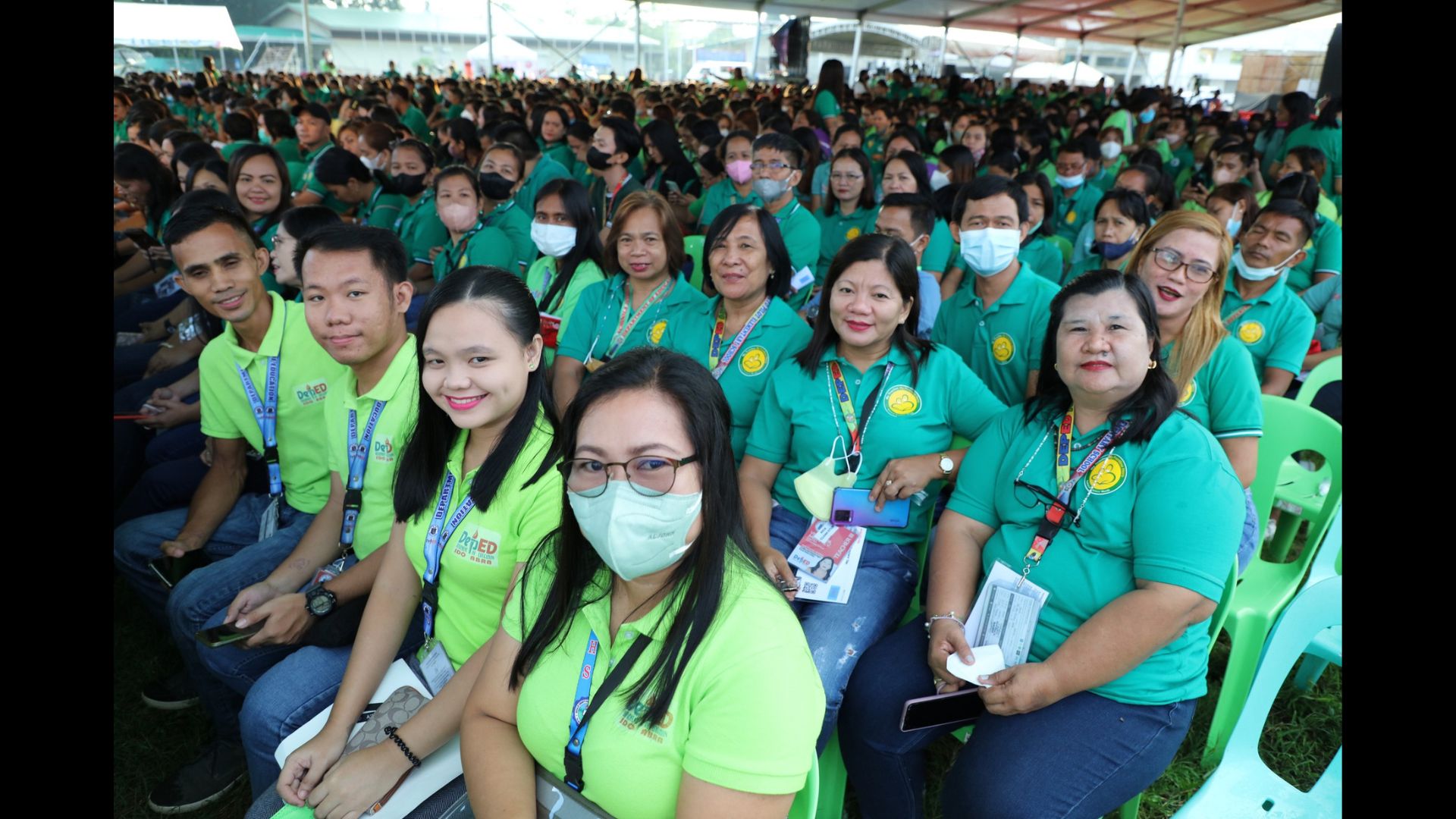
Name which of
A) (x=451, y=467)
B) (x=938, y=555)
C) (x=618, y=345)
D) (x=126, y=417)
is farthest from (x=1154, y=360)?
(x=126, y=417)

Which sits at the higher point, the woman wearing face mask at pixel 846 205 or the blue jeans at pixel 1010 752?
the woman wearing face mask at pixel 846 205

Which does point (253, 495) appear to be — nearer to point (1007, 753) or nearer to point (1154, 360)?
point (1007, 753)

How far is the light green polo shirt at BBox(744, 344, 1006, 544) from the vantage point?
2398mm

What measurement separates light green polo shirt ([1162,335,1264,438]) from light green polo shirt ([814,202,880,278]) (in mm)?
2662

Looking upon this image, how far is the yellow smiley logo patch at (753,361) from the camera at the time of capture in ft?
9.62

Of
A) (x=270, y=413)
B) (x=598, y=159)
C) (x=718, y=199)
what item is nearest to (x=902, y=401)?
(x=270, y=413)

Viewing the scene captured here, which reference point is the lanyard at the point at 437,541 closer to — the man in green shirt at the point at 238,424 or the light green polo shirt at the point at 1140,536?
the man in green shirt at the point at 238,424

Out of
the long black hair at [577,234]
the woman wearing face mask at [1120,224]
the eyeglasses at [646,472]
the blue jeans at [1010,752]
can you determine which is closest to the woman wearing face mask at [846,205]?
the woman wearing face mask at [1120,224]

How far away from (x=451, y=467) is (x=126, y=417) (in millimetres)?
2181

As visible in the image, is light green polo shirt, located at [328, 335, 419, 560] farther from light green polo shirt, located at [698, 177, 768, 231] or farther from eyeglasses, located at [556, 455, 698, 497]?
light green polo shirt, located at [698, 177, 768, 231]

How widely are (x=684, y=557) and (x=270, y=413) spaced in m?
1.78

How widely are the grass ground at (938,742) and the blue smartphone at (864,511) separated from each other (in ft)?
2.24

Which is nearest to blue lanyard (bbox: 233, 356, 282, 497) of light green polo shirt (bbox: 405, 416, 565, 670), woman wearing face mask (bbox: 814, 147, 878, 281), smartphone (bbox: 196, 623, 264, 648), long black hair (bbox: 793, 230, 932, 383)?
smartphone (bbox: 196, 623, 264, 648)
